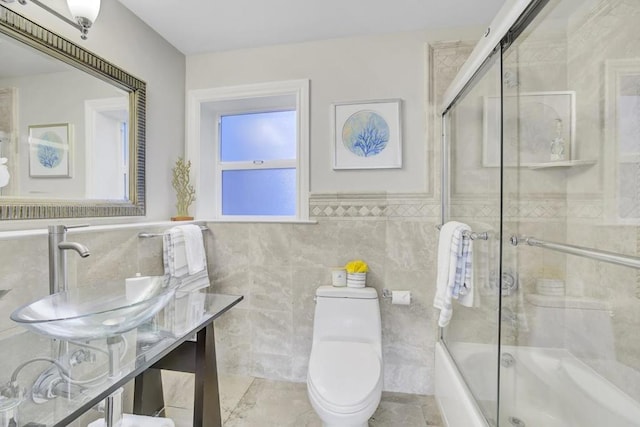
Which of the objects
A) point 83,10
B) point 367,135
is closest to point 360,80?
point 367,135

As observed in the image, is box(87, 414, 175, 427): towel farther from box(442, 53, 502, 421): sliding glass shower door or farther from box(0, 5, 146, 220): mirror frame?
box(442, 53, 502, 421): sliding glass shower door

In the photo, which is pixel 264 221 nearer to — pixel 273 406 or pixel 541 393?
pixel 273 406

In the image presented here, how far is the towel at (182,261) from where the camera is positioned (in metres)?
1.79

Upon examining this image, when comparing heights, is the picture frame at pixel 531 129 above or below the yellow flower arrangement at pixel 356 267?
above

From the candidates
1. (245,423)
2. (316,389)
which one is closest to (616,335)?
(316,389)

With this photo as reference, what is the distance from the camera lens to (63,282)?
3.58 ft

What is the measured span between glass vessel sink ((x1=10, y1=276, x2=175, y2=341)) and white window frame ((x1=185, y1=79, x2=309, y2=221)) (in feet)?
3.56

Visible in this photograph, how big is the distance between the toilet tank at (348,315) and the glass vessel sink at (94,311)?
0.91 meters

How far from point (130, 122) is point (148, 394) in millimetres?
1465

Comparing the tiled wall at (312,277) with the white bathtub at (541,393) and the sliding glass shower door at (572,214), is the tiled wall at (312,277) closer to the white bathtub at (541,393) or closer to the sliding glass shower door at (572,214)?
the white bathtub at (541,393)

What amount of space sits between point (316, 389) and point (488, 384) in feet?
2.49

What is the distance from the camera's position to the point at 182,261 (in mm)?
1852

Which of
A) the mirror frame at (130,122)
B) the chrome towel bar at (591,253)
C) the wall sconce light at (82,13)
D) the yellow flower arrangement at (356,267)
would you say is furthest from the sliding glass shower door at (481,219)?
the mirror frame at (130,122)

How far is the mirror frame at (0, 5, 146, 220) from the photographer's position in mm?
1164
